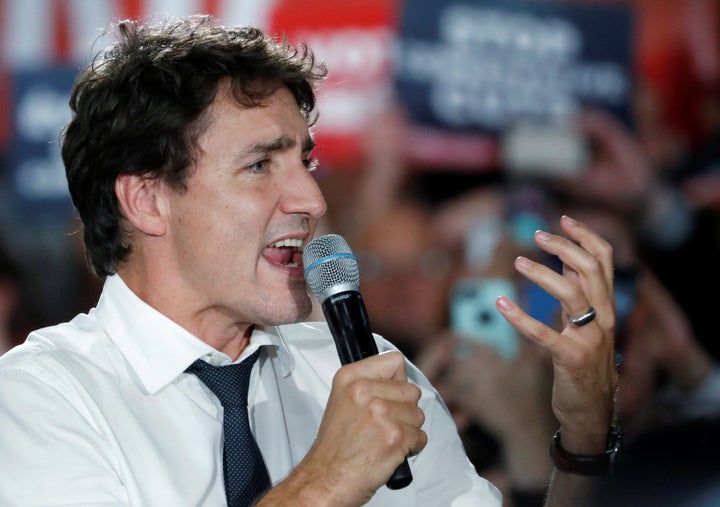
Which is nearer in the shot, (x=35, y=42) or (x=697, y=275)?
(x=35, y=42)

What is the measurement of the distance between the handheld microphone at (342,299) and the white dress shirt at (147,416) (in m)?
0.30

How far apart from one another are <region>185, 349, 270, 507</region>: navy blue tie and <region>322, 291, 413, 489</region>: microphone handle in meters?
0.29

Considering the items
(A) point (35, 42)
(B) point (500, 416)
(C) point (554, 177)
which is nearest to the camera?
(B) point (500, 416)

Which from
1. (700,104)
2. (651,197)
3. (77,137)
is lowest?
(651,197)

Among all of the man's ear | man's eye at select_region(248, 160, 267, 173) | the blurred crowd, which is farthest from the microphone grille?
the blurred crowd

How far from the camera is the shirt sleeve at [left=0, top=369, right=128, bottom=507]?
50.9 inches

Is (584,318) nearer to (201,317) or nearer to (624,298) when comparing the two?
(201,317)

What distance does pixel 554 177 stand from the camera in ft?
14.1

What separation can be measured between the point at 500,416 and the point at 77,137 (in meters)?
1.84

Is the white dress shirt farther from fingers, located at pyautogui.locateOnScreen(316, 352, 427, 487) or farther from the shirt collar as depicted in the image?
fingers, located at pyautogui.locateOnScreen(316, 352, 427, 487)

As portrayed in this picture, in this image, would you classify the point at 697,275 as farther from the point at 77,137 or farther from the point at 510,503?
the point at 77,137

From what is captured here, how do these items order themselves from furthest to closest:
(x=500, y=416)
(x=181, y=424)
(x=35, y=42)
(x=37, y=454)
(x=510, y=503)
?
(x=35, y=42) → (x=500, y=416) → (x=510, y=503) → (x=181, y=424) → (x=37, y=454)

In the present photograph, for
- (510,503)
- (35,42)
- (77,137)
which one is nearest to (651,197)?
(510,503)

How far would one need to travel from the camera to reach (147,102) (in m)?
1.63
